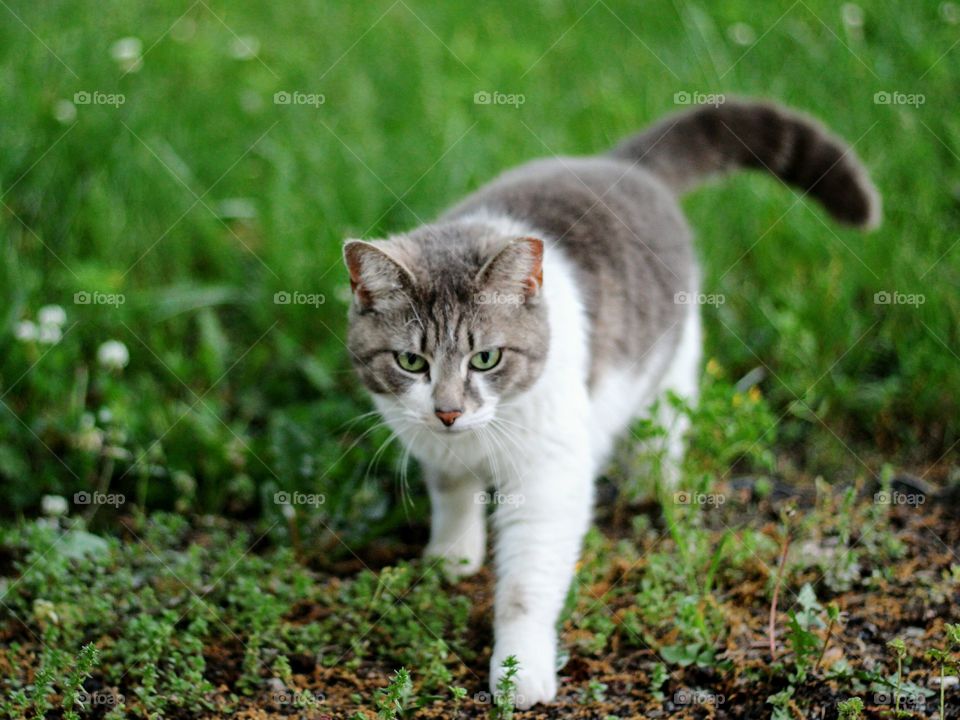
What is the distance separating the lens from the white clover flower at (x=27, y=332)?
329 centimetres

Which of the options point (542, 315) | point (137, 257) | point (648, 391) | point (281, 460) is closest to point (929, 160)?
point (648, 391)

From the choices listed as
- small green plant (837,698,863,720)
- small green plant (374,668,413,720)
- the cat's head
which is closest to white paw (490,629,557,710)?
small green plant (374,668,413,720)

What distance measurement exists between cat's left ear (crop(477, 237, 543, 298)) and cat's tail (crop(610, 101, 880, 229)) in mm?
1241

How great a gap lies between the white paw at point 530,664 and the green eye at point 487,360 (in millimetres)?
710

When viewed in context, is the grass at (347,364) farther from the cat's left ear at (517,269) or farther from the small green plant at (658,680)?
the cat's left ear at (517,269)

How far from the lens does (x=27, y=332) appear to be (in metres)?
3.29

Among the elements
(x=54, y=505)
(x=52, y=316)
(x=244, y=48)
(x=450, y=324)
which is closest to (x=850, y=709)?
(x=450, y=324)

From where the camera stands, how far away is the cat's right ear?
2.54 meters

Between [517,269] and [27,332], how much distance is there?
1777mm

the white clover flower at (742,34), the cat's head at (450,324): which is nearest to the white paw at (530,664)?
the cat's head at (450,324)

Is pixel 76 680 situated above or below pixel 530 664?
below

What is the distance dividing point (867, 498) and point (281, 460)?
76.5 inches

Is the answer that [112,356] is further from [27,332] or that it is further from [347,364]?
[347,364]

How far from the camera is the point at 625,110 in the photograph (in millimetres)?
4699
